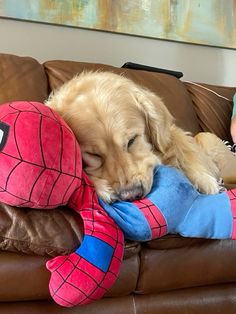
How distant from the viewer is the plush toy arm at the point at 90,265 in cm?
101

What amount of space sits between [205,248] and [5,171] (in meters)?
0.69

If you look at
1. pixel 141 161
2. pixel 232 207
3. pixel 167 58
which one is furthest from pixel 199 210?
pixel 167 58

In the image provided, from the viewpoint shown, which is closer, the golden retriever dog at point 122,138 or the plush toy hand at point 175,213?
the plush toy hand at point 175,213

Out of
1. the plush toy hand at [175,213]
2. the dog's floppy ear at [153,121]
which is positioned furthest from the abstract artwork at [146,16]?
the plush toy hand at [175,213]

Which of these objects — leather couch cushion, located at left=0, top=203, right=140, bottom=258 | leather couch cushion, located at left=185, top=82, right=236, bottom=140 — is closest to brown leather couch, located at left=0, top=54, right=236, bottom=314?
leather couch cushion, located at left=0, top=203, right=140, bottom=258

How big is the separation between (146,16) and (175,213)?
2090 mm

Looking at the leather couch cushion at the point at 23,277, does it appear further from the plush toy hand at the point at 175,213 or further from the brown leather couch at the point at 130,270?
the plush toy hand at the point at 175,213

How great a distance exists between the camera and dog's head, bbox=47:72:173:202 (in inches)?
49.9

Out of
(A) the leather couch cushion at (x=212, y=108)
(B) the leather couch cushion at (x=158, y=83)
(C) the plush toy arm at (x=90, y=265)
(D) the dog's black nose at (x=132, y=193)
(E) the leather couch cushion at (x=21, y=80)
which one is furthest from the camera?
(A) the leather couch cushion at (x=212, y=108)

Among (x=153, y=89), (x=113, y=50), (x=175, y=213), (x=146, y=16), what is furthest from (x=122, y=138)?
(x=146, y=16)

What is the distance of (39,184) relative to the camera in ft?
3.40

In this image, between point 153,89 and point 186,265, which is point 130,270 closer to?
point 186,265

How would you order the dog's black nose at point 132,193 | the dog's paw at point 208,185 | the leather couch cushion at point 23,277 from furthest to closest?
the dog's paw at point 208,185, the dog's black nose at point 132,193, the leather couch cushion at point 23,277

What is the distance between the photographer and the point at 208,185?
1.46 meters
